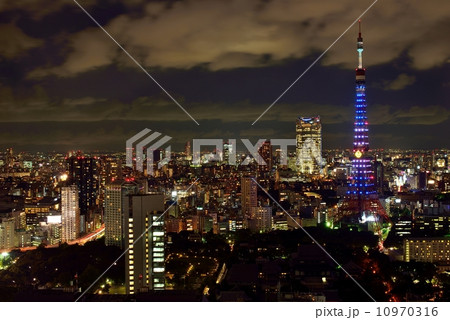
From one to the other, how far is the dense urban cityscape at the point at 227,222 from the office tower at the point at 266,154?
0.14ft

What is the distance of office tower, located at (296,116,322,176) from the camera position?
821 centimetres

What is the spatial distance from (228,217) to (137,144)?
3211 millimetres

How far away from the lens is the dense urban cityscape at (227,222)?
14.1 ft

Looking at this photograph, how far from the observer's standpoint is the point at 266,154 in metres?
7.46

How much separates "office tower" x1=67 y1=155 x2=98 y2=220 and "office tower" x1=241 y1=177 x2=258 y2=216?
2034 mm

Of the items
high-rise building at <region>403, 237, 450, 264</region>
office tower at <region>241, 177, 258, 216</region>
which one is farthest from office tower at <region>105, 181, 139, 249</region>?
high-rise building at <region>403, 237, 450, 264</region>

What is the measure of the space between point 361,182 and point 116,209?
18.3 feet

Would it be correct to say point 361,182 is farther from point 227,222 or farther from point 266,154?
point 266,154

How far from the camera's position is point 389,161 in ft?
35.2

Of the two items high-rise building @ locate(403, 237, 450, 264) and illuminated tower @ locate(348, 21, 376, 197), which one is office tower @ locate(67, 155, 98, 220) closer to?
high-rise building @ locate(403, 237, 450, 264)

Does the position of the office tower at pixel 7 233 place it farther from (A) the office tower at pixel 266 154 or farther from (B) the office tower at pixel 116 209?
(A) the office tower at pixel 266 154

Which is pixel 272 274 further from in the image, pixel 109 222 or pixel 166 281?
pixel 109 222

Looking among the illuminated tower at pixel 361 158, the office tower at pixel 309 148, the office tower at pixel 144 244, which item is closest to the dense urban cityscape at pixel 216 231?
the office tower at pixel 144 244
